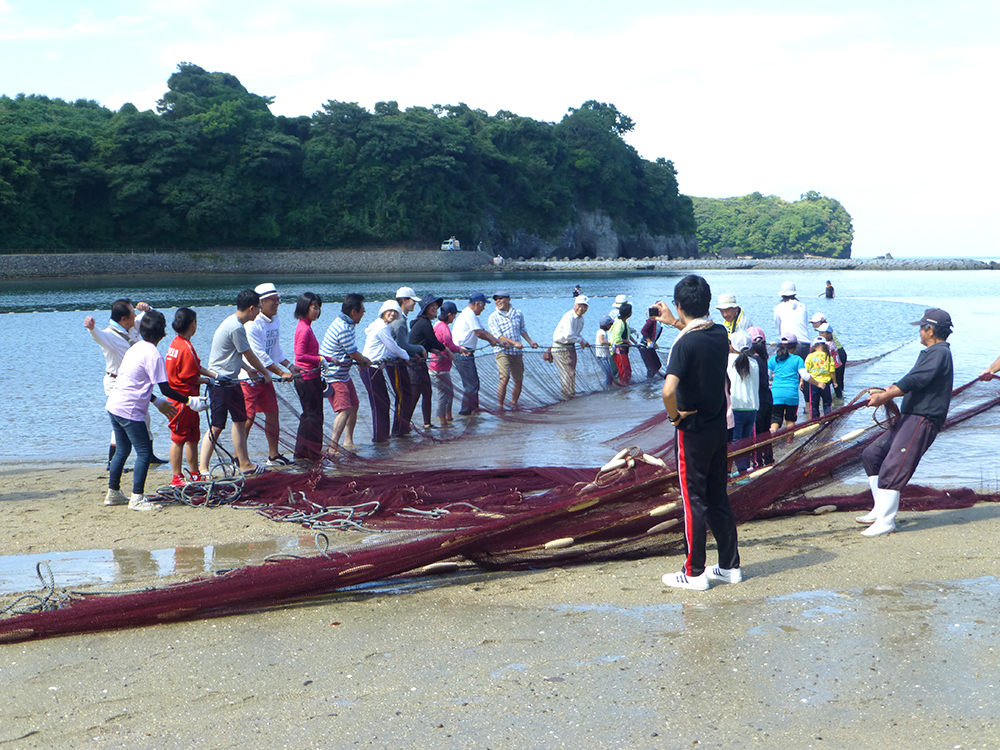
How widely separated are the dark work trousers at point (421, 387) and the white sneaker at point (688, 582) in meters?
5.50

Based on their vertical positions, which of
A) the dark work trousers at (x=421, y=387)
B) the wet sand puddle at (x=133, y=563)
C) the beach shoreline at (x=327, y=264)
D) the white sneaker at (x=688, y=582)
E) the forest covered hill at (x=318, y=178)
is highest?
the forest covered hill at (x=318, y=178)

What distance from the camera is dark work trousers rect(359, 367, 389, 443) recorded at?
930cm

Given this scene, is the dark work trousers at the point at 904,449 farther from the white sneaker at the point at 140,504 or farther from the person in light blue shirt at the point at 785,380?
the white sneaker at the point at 140,504

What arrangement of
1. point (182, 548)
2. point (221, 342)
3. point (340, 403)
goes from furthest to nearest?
point (340, 403), point (221, 342), point (182, 548)

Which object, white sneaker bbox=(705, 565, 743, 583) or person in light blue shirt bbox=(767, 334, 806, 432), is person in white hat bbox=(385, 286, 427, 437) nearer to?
person in light blue shirt bbox=(767, 334, 806, 432)

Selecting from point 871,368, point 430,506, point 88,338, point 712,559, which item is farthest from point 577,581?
point 88,338

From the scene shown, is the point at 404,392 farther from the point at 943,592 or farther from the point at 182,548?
the point at 943,592

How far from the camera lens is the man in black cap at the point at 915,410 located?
518 centimetres

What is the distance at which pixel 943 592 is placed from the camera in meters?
4.42

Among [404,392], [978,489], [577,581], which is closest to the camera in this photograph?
[577,581]

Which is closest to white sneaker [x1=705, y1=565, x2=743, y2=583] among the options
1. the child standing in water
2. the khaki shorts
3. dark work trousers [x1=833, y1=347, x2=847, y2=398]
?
the child standing in water

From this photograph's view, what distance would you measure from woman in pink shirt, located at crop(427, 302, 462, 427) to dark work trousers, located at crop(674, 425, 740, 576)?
5.63m

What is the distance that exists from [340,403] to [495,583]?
4.48 metres

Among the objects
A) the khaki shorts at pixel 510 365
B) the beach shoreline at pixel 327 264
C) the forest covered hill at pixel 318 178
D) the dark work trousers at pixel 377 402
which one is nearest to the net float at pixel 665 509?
the dark work trousers at pixel 377 402
